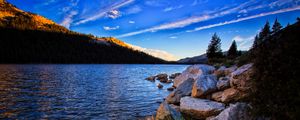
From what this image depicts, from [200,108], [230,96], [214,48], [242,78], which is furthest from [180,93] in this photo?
[214,48]

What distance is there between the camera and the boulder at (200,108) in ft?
40.0

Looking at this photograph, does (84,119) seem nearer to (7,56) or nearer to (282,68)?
(282,68)

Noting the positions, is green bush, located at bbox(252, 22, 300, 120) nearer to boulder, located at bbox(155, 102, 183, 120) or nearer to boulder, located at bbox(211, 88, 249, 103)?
boulder, located at bbox(155, 102, 183, 120)

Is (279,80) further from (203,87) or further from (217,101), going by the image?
(203,87)

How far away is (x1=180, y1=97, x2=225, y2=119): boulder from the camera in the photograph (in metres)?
12.2

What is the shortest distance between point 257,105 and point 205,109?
15.0ft

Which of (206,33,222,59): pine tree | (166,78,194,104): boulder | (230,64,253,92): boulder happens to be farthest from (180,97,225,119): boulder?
(206,33,222,59): pine tree

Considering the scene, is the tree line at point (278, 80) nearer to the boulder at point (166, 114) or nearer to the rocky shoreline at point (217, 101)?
the rocky shoreline at point (217, 101)

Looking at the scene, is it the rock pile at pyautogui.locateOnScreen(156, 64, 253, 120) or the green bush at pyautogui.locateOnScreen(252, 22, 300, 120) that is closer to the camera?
the green bush at pyautogui.locateOnScreen(252, 22, 300, 120)

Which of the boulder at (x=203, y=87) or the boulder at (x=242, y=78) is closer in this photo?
the boulder at (x=242, y=78)

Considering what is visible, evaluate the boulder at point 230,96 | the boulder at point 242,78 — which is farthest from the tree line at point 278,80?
the boulder at point 230,96

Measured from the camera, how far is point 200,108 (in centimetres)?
1261

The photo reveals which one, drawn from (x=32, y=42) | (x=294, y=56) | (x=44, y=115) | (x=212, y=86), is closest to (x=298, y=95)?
(x=294, y=56)

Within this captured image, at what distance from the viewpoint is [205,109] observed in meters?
12.4
